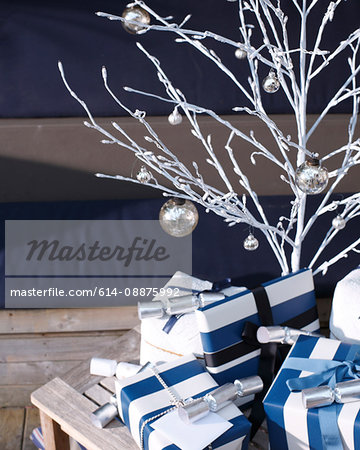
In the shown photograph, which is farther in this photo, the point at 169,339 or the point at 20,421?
the point at 20,421

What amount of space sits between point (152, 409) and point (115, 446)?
144mm

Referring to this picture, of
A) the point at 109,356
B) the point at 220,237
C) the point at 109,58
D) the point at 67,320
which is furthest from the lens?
the point at 109,58

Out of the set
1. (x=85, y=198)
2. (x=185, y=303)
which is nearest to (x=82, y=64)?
(x=85, y=198)

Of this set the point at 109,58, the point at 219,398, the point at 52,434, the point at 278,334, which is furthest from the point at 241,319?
the point at 109,58

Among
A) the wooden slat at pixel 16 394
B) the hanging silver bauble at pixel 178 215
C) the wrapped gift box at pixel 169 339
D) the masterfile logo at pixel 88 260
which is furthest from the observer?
the wooden slat at pixel 16 394

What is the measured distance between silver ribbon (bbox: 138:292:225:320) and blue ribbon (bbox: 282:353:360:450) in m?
0.28

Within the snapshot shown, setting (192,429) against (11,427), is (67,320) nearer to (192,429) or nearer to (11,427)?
(11,427)

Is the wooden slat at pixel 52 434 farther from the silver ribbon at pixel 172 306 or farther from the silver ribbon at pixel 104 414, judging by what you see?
the silver ribbon at pixel 172 306

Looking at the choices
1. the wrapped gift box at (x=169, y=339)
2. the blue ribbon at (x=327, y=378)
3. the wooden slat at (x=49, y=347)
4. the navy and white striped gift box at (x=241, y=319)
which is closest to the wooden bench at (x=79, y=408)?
the wrapped gift box at (x=169, y=339)

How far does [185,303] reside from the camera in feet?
4.92

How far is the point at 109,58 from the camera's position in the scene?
Answer: 238 cm

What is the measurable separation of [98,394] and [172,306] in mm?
276

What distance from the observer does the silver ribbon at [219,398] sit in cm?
121

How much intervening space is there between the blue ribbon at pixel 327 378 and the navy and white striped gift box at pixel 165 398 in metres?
0.14
